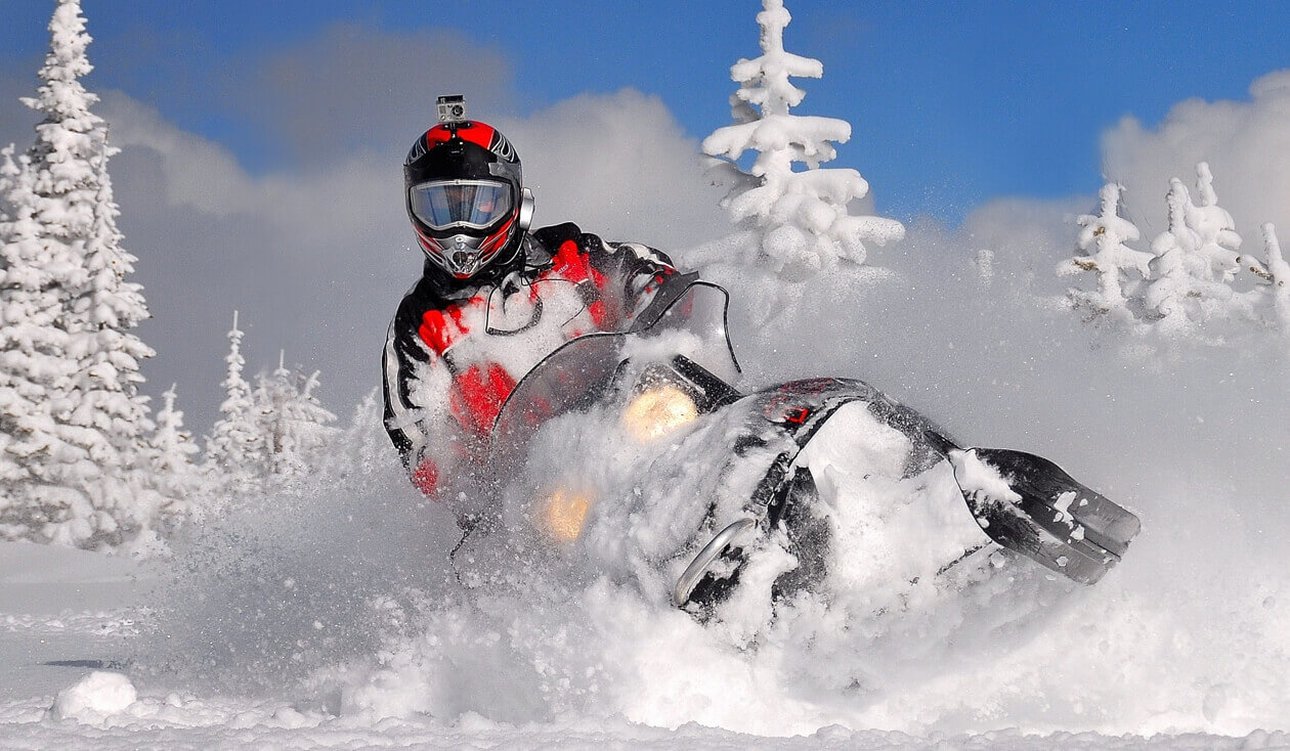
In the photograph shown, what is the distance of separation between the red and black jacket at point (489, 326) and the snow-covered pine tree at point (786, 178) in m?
13.4

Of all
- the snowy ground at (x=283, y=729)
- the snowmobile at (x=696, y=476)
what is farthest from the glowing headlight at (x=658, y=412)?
the snowy ground at (x=283, y=729)

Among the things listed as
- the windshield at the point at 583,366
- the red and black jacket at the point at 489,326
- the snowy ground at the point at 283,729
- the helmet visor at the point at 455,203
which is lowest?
the snowy ground at the point at 283,729

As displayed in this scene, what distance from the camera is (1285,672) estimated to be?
301cm

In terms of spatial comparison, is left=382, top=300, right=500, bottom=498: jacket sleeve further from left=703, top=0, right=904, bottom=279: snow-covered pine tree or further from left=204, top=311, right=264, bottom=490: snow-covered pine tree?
left=204, top=311, right=264, bottom=490: snow-covered pine tree

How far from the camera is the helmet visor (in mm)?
5270

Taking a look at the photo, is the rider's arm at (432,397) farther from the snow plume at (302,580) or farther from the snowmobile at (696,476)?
the snowmobile at (696,476)

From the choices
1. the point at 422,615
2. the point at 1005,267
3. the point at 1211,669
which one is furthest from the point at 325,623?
the point at 1005,267

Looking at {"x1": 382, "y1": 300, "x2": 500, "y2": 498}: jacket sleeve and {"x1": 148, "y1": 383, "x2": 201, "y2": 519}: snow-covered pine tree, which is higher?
{"x1": 148, "y1": 383, "x2": 201, "y2": 519}: snow-covered pine tree

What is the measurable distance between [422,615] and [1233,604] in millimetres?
2810

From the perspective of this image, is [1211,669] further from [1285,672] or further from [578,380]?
[578,380]

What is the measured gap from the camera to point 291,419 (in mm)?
37625

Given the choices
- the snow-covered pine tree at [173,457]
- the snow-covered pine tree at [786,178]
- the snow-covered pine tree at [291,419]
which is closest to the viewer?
the snow-covered pine tree at [786,178]

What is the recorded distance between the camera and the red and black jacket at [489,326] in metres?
5.21

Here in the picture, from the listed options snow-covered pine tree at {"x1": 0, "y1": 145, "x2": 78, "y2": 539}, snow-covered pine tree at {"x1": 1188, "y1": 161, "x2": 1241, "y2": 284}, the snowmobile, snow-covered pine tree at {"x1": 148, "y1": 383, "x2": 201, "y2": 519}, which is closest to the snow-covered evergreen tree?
snow-covered pine tree at {"x1": 0, "y1": 145, "x2": 78, "y2": 539}
